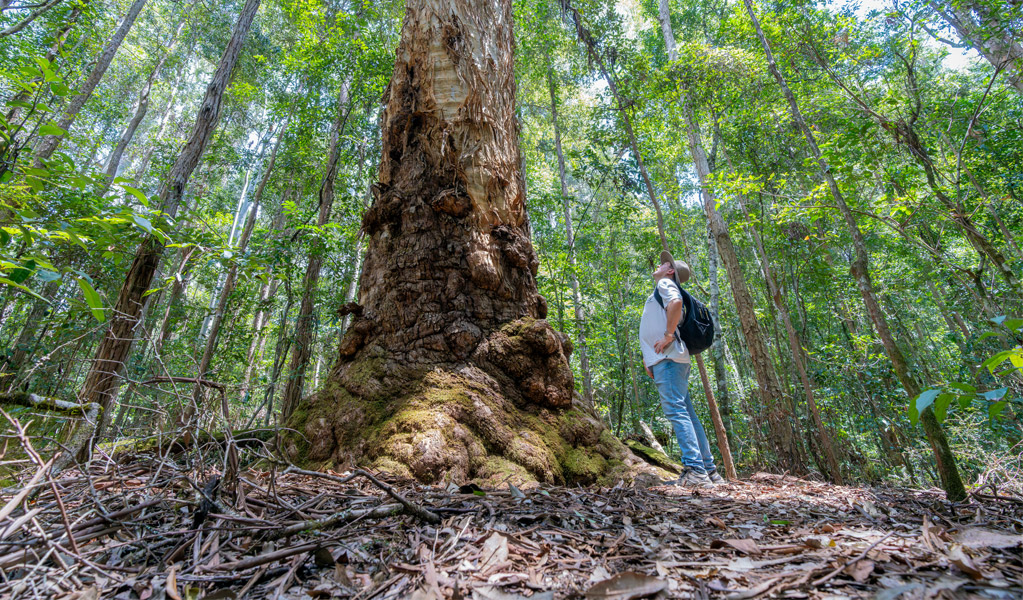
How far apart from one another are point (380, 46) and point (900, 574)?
8.59 meters

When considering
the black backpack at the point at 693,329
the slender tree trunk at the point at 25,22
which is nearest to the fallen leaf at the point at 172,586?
the black backpack at the point at 693,329

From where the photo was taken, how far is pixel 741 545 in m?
1.32

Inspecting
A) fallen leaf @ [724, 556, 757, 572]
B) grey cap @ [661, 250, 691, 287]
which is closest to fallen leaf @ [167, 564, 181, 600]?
fallen leaf @ [724, 556, 757, 572]

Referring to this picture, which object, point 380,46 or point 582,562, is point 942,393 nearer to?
point 582,562

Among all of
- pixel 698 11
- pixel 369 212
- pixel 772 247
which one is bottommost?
pixel 369 212

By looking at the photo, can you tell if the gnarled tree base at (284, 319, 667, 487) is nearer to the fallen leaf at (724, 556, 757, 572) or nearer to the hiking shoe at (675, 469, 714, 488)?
the hiking shoe at (675, 469, 714, 488)

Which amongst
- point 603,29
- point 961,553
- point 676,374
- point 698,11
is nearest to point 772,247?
point 603,29

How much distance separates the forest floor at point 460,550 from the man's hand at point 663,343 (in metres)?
1.90

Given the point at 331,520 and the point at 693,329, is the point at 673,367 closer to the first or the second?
the point at 693,329

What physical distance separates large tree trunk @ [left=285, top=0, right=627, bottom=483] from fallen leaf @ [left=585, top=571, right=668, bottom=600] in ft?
4.99

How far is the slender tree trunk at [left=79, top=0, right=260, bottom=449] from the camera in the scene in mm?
2471

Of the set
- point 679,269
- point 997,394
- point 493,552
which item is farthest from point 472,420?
point 679,269

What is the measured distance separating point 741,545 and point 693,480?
217 cm

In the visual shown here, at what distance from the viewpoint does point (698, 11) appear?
44.2 ft
